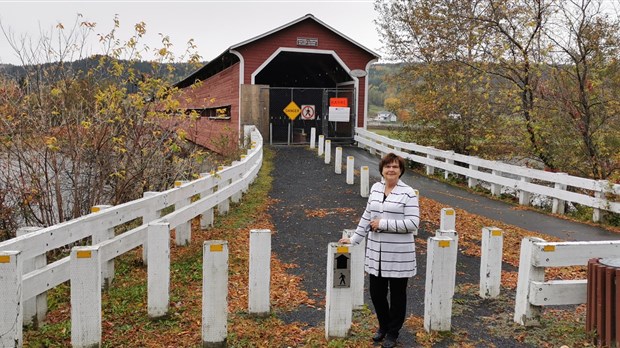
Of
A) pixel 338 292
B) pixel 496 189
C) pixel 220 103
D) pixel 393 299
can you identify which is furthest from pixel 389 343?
pixel 220 103

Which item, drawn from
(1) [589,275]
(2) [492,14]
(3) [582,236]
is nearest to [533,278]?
(1) [589,275]

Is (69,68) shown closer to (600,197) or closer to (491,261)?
(491,261)

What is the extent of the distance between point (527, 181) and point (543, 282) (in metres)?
9.77

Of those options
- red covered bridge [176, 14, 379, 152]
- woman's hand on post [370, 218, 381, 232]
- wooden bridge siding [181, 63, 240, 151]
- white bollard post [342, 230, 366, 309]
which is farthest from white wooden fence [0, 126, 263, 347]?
red covered bridge [176, 14, 379, 152]

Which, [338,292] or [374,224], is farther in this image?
[338,292]

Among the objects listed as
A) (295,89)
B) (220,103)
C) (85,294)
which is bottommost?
(85,294)

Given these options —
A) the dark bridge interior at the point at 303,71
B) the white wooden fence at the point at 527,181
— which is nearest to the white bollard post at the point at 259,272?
the white wooden fence at the point at 527,181

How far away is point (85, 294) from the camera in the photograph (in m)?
4.23

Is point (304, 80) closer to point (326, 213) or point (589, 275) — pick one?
point (326, 213)

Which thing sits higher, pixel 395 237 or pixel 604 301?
pixel 395 237

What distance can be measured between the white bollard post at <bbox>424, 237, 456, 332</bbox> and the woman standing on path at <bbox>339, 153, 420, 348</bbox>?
0.36m

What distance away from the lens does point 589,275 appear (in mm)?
4680

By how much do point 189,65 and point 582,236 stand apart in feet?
30.3

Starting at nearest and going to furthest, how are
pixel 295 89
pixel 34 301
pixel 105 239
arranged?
pixel 34 301, pixel 105 239, pixel 295 89
